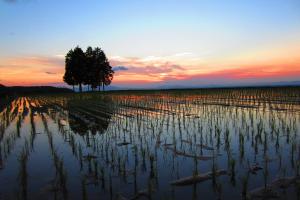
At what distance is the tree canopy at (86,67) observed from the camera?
224ft

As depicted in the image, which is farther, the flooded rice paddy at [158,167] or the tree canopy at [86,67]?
the tree canopy at [86,67]

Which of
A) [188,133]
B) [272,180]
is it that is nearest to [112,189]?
[272,180]

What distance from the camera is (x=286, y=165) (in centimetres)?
709

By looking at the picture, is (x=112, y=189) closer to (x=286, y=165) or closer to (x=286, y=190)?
(x=286, y=190)

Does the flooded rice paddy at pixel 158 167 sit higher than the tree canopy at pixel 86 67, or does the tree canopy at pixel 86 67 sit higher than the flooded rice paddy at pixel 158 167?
the tree canopy at pixel 86 67

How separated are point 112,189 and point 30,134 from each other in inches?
328

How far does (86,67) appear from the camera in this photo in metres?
68.3

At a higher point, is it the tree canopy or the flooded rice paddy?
the tree canopy

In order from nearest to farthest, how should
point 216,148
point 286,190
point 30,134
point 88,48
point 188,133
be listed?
1. point 286,190
2. point 216,148
3. point 188,133
4. point 30,134
5. point 88,48

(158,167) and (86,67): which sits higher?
(86,67)

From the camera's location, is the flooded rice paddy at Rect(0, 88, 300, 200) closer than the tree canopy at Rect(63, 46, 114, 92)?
Yes

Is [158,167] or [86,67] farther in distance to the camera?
[86,67]

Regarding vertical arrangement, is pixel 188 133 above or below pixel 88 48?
below

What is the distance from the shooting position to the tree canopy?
6812 centimetres
